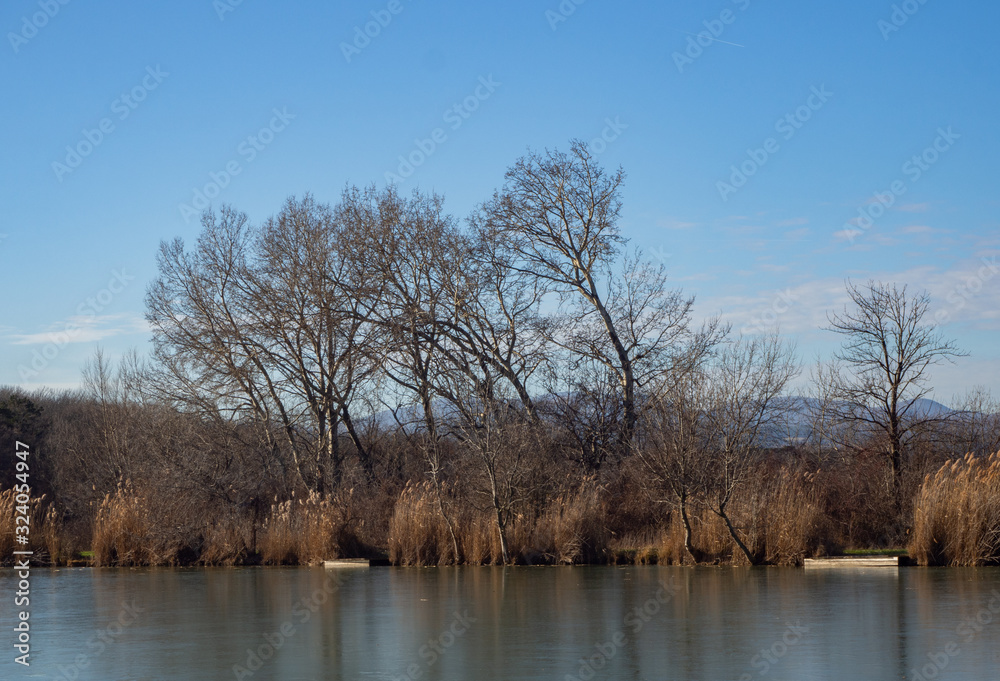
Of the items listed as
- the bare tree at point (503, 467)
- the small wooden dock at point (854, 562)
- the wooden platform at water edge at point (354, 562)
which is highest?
the bare tree at point (503, 467)

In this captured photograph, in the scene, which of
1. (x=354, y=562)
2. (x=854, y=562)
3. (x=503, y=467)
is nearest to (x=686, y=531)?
(x=854, y=562)

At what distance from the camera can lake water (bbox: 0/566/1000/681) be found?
942 centimetres

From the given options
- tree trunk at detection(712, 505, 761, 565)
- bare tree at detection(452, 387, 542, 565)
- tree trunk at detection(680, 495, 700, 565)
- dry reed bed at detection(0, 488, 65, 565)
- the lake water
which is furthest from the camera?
dry reed bed at detection(0, 488, 65, 565)

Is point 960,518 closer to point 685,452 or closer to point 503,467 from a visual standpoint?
point 685,452

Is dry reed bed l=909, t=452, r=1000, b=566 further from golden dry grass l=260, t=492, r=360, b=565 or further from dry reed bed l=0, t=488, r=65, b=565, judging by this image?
dry reed bed l=0, t=488, r=65, b=565

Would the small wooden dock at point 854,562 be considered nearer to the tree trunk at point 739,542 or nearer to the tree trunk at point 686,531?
the tree trunk at point 739,542

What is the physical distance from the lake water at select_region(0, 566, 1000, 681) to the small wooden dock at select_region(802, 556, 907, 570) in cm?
83

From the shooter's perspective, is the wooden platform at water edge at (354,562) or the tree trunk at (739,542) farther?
the wooden platform at water edge at (354,562)

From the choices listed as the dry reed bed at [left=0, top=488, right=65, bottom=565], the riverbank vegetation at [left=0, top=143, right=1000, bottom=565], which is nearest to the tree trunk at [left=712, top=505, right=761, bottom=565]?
the riverbank vegetation at [left=0, top=143, right=1000, bottom=565]

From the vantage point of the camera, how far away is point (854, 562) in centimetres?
1964

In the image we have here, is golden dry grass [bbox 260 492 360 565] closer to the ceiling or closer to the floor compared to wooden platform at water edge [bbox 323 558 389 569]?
closer to the ceiling

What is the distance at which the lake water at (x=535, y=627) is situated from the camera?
30.9 feet

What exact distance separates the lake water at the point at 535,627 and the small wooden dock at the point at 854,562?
83cm

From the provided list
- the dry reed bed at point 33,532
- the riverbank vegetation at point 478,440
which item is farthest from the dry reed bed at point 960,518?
the dry reed bed at point 33,532
